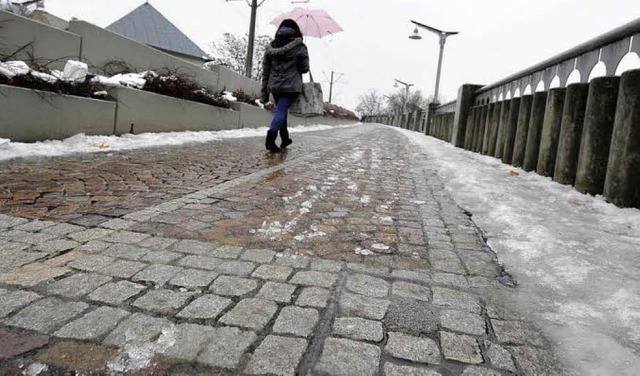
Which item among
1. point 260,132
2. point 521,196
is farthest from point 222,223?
point 260,132

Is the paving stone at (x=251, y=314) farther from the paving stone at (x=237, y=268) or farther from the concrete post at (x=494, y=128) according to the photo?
the concrete post at (x=494, y=128)

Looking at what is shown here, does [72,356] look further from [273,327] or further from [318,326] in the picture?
[318,326]

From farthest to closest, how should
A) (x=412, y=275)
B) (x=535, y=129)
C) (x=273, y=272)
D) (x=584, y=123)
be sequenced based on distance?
(x=535, y=129) < (x=584, y=123) < (x=412, y=275) < (x=273, y=272)

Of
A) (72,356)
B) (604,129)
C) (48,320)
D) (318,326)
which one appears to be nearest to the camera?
(72,356)

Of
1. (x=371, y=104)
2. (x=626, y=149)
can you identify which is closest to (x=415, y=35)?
→ (x=626, y=149)

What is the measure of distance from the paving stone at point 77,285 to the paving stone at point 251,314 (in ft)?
1.97

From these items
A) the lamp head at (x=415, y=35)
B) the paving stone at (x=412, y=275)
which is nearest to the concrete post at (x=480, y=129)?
the paving stone at (x=412, y=275)

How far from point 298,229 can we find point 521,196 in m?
2.38

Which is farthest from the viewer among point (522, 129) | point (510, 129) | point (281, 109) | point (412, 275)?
point (281, 109)

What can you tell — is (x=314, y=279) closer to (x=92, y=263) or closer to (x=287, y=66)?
(x=92, y=263)

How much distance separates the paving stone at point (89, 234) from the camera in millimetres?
2383

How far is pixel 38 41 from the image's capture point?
600 centimetres

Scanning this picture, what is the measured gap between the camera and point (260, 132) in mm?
12047

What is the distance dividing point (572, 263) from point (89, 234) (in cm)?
265
